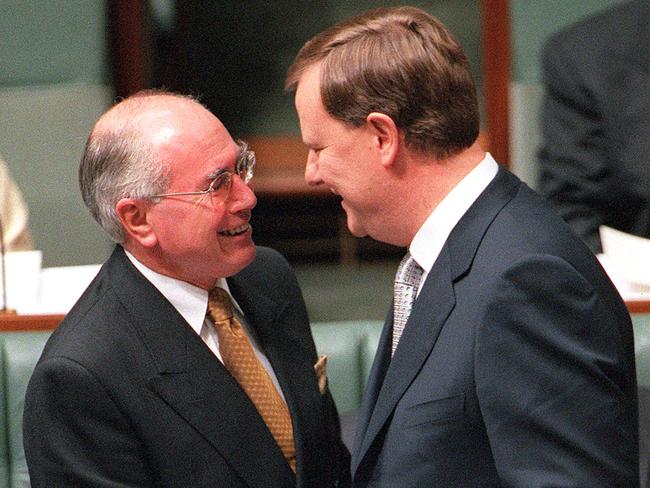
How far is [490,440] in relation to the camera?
4.91 feet

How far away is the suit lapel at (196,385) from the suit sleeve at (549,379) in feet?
1.62

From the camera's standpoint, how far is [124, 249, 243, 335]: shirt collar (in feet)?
6.14

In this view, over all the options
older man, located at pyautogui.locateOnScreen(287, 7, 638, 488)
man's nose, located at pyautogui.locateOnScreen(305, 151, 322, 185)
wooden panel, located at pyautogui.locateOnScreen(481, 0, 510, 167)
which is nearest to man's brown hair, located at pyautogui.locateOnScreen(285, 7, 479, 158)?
older man, located at pyautogui.locateOnScreen(287, 7, 638, 488)

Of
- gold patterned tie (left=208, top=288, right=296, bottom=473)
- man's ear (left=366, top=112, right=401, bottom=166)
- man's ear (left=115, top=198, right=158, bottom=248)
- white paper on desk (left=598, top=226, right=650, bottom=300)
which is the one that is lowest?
white paper on desk (left=598, top=226, right=650, bottom=300)

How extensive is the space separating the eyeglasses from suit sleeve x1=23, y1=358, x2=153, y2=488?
12.1 inches

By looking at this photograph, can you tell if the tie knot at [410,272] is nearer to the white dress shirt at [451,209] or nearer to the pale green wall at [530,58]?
the white dress shirt at [451,209]

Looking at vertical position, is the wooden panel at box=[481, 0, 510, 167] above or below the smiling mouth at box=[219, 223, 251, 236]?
below

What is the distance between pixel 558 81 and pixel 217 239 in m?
2.01

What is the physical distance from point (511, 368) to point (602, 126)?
2186 mm

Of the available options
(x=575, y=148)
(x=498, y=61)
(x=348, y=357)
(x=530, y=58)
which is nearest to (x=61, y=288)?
(x=348, y=357)

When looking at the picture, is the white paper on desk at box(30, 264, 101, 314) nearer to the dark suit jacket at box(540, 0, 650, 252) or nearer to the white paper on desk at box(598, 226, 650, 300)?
the white paper on desk at box(598, 226, 650, 300)

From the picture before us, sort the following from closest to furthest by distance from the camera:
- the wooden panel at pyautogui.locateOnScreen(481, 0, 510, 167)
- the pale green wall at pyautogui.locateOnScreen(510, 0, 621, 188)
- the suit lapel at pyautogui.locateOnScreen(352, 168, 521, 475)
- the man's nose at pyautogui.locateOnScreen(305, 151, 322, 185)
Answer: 1. the suit lapel at pyautogui.locateOnScreen(352, 168, 521, 475)
2. the man's nose at pyautogui.locateOnScreen(305, 151, 322, 185)
3. the pale green wall at pyautogui.locateOnScreen(510, 0, 621, 188)
4. the wooden panel at pyautogui.locateOnScreen(481, 0, 510, 167)

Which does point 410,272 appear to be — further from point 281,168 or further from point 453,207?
point 281,168

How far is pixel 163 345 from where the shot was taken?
1.82 m
